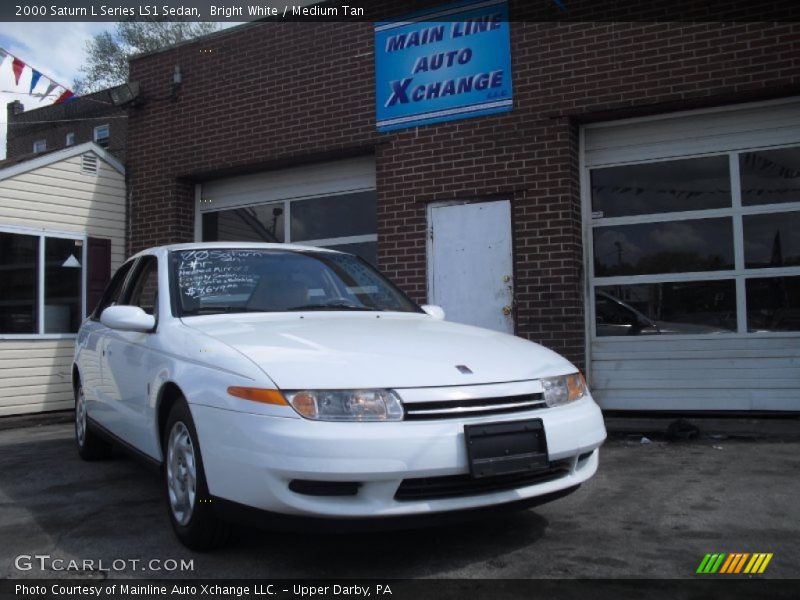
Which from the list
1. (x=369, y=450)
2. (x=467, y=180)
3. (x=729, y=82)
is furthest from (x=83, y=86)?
(x=369, y=450)

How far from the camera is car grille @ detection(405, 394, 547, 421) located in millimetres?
2918

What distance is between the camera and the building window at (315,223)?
345 inches

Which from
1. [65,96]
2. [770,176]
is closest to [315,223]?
[770,176]

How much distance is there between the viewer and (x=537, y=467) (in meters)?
3.04

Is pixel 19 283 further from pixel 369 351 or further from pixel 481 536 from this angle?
pixel 481 536

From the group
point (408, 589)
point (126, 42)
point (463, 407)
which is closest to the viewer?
point (408, 589)

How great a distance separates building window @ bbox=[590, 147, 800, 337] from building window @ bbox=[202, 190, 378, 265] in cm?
266

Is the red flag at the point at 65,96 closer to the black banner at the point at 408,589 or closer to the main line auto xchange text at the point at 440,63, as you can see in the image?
the main line auto xchange text at the point at 440,63

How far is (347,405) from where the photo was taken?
9.45ft

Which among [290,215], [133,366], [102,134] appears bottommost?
[133,366]

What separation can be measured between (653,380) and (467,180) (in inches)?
110

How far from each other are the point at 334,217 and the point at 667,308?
406cm

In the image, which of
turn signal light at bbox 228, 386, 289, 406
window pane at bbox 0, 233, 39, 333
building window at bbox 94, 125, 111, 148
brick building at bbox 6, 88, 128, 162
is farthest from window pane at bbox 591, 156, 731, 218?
building window at bbox 94, 125, 111, 148

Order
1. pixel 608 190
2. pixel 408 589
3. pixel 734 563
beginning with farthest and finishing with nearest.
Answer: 1. pixel 608 190
2. pixel 734 563
3. pixel 408 589
